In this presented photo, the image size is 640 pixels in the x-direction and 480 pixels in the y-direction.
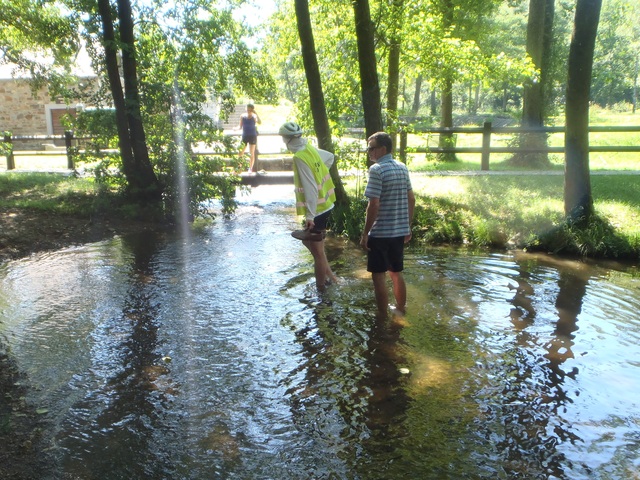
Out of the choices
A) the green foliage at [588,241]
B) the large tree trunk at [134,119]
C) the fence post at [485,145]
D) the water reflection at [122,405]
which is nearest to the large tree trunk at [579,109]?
the green foliage at [588,241]

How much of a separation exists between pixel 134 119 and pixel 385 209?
8042mm

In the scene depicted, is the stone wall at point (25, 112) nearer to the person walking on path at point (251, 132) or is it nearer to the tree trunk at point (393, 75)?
the person walking on path at point (251, 132)

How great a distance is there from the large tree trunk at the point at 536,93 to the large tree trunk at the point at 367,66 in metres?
7.27

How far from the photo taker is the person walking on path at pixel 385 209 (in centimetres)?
671

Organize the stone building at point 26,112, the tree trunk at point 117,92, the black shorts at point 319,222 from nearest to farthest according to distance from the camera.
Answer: the black shorts at point 319,222
the tree trunk at point 117,92
the stone building at point 26,112

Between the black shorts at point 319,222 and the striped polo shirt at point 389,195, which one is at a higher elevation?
the striped polo shirt at point 389,195

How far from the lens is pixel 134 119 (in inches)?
519

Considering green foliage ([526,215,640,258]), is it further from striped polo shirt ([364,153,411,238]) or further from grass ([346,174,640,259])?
striped polo shirt ([364,153,411,238])

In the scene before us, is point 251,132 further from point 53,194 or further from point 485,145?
point 485,145

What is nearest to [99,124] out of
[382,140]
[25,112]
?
[382,140]

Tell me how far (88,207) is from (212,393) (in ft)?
30.4

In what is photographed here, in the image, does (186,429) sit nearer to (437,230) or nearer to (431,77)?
(437,230)

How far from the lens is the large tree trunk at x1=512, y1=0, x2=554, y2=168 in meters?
17.9

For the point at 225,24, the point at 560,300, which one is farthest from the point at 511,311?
the point at 225,24
